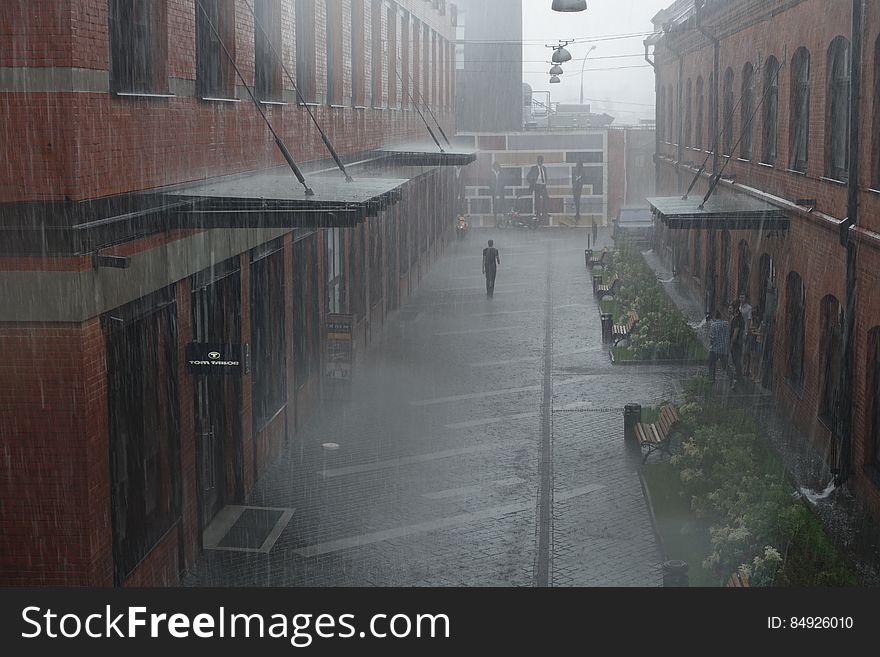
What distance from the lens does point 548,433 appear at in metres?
17.1

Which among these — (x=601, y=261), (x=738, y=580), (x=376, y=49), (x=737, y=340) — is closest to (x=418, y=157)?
(x=376, y=49)

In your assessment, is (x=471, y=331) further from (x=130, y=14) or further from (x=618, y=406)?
(x=130, y=14)

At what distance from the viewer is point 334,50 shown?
20391 mm

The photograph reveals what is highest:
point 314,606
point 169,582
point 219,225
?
point 219,225

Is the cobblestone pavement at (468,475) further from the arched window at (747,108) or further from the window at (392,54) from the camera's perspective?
the window at (392,54)

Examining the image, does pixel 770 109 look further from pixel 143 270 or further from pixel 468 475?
pixel 143 270

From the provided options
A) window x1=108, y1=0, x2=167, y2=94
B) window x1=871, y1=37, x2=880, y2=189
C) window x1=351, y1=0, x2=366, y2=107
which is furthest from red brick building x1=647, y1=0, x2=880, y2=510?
window x1=108, y1=0, x2=167, y2=94

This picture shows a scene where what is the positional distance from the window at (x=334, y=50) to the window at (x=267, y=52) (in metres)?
3.80

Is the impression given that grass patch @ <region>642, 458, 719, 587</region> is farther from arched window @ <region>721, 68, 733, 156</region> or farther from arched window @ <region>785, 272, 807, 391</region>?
arched window @ <region>721, 68, 733, 156</region>

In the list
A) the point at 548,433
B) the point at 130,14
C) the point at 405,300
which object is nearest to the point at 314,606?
the point at 130,14

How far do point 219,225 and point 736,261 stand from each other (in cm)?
1406

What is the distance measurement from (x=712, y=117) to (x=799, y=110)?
29.5 ft

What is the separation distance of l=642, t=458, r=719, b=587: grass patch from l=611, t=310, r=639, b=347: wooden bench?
927 cm

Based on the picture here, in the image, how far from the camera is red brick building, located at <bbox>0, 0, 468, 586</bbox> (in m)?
8.90
